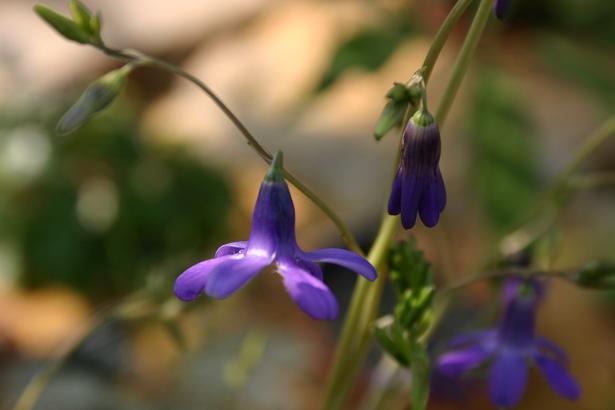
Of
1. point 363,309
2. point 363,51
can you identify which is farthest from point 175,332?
point 363,51

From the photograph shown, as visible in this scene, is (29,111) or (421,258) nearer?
(421,258)

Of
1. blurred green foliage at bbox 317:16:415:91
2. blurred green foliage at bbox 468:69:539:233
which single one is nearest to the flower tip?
blurred green foliage at bbox 317:16:415:91

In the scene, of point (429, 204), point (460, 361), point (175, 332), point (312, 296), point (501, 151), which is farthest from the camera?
point (501, 151)

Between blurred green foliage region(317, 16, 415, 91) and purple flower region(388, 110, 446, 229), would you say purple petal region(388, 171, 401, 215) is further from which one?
blurred green foliage region(317, 16, 415, 91)

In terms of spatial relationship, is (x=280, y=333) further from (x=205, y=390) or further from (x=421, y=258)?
(x=421, y=258)

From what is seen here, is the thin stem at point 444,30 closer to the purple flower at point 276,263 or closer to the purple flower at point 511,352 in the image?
the purple flower at point 276,263

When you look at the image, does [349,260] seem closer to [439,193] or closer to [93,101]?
[439,193]

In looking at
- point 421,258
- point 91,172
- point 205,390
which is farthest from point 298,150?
point 421,258

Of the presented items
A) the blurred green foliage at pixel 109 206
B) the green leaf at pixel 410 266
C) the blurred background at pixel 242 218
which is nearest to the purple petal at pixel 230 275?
the green leaf at pixel 410 266
